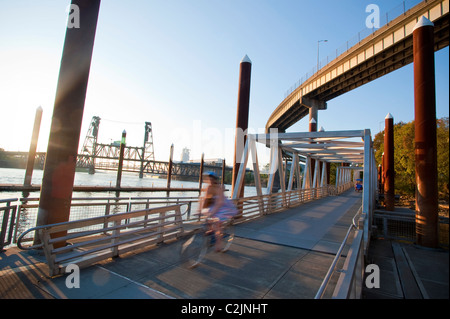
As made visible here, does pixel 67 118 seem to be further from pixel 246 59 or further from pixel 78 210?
pixel 246 59

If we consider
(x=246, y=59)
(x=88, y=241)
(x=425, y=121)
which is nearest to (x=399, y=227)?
(x=425, y=121)

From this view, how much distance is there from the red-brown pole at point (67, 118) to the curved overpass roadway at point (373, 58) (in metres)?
22.2

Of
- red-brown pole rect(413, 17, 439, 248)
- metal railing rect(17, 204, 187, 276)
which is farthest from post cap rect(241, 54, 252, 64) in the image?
metal railing rect(17, 204, 187, 276)

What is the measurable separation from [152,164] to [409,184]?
97051 millimetres

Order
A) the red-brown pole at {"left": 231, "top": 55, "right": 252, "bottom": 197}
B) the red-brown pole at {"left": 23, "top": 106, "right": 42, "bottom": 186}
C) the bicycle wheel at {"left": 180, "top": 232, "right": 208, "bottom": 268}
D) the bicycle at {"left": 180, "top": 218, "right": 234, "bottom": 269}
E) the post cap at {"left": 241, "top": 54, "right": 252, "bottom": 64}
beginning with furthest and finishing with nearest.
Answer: the red-brown pole at {"left": 23, "top": 106, "right": 42, "bottom": 186} → the post cap at {"left": 241, "top": 54, "right": 252, "bottom": 64} → the red-brown pole at {"left": 231, "top": 55, "right": 252, "bottom": 197} → the bicycle at {"left": 180, "top": 218, "right": 234, "bottom": 269} → the bicycle wheel at {"left": 180, "top": 232, "right": 208, "bottom": 268}

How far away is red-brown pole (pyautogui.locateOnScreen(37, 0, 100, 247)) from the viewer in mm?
5086

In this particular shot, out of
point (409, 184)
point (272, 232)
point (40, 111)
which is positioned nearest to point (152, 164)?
point (40, 111)

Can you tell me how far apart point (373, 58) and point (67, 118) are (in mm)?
26156

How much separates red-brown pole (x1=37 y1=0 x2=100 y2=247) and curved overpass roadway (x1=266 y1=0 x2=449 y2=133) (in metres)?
22.2

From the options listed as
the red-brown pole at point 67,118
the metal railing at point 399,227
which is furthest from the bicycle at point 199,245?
the metal railing at point 399,227

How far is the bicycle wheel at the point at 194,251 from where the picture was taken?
4664 mm

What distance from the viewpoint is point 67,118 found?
17.1 ft

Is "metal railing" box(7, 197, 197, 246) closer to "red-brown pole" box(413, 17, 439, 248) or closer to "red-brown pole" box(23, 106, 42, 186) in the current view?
"red-brown pole" box(413, 17, 439, 248)

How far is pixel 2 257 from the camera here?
15.2 ft
